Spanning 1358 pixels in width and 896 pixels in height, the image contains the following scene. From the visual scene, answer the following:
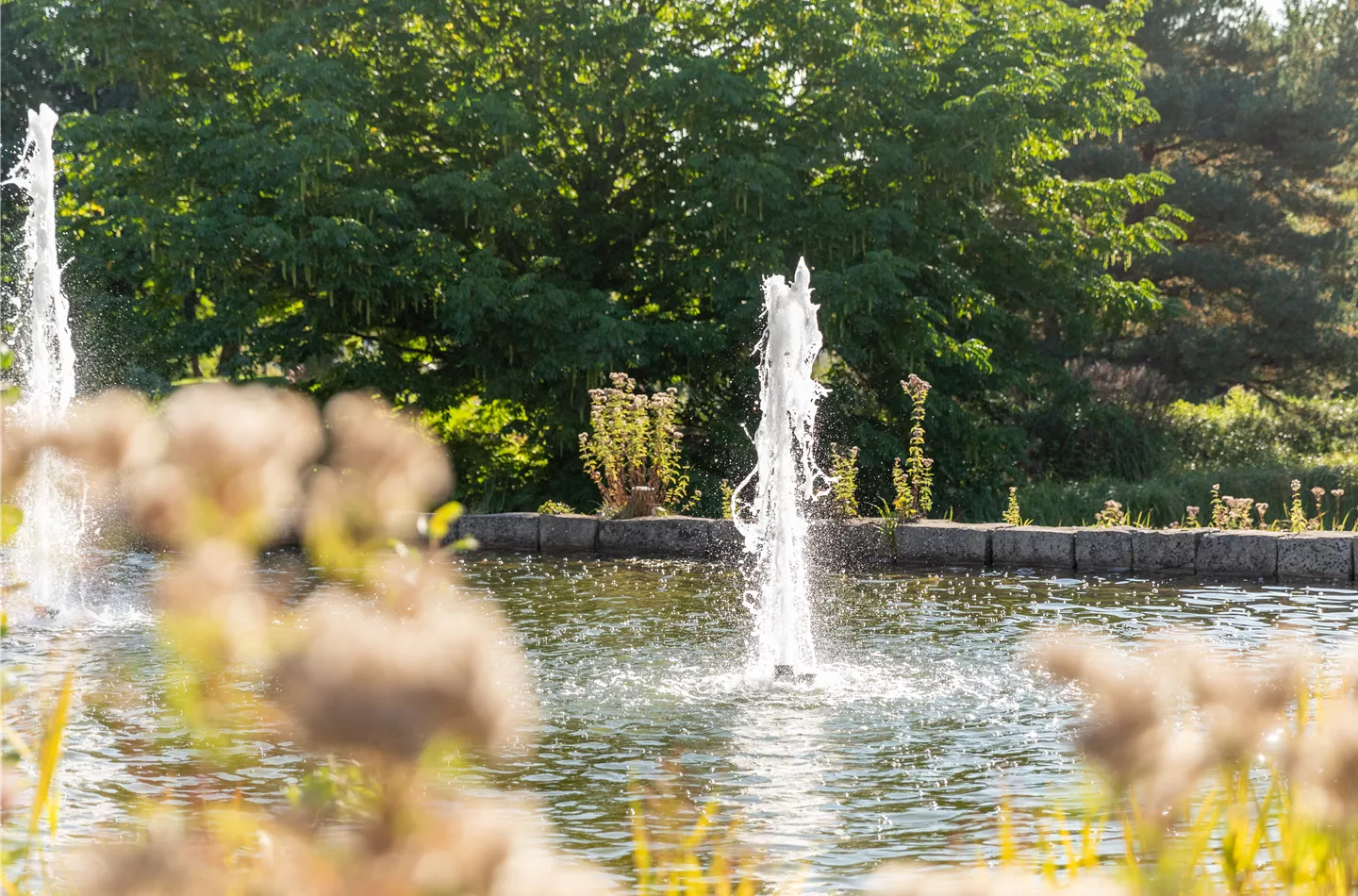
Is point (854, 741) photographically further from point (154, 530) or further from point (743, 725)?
point (154, 530)

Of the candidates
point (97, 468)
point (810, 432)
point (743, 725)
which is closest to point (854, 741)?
point (743, 725)

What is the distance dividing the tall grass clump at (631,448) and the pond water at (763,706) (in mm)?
1797

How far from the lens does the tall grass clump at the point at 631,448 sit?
470 inches

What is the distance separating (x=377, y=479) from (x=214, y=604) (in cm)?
14

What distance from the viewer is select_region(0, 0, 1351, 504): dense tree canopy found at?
1394cm

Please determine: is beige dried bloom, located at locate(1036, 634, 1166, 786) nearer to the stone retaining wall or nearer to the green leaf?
the green leaf

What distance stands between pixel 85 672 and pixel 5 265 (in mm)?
10418

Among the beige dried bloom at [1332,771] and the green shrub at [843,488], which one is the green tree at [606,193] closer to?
the green shrub at [843,488]

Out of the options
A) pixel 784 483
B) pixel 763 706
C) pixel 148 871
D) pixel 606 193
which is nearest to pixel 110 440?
pixel 148 871

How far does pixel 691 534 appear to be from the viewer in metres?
11.6

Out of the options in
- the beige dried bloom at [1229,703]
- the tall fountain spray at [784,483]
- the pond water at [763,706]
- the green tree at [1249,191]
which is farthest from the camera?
the green tree at [1249,191]

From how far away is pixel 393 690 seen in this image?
0.79 m

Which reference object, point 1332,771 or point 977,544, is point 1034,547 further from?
point 1332,771

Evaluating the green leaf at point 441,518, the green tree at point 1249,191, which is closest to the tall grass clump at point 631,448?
the green leaf at point 441,518
